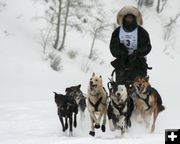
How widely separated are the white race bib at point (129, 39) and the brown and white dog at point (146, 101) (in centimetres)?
65

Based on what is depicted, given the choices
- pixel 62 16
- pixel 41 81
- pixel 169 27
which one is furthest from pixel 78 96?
pixel 169 27

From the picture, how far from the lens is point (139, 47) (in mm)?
10289

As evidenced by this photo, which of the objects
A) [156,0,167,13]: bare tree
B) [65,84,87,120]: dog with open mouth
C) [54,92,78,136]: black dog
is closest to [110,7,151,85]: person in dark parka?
[65,84,87,120]: dog with open mouth

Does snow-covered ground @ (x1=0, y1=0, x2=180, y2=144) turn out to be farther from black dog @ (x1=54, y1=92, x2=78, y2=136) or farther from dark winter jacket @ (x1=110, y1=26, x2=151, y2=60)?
dark winter jacket @ (x1=110, y1=26, x2=151, y2=60)

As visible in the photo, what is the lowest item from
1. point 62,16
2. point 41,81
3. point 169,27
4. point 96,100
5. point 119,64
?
point 96,100

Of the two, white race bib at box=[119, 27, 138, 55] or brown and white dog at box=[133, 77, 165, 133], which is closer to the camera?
brown and white dog at box=[133, 77, 165, 133]

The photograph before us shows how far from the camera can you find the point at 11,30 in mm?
21703

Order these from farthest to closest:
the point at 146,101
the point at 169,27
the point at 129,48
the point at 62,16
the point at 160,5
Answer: the point at 160,5 → the point at 169,27 → the point at 62,16 → the point at 129,48 → the point at 146,101

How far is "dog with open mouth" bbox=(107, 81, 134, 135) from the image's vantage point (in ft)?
30.5

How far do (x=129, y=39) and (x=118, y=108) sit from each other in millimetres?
1546

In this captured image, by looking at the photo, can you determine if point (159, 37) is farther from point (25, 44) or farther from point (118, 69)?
point (118, 69)

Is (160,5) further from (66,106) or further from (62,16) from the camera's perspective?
(66,106)

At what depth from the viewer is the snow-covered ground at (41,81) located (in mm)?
9422

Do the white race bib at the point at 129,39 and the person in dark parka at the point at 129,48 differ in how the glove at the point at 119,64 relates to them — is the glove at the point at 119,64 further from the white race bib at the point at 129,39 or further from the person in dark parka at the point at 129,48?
the white race bib at the point at 129,39
